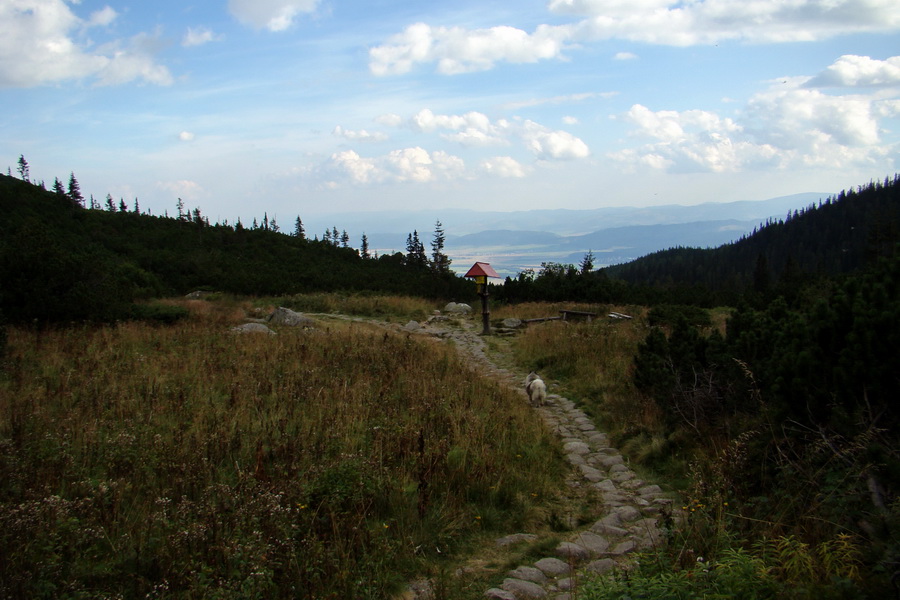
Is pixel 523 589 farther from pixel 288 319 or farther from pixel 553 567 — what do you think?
pixel 288 319

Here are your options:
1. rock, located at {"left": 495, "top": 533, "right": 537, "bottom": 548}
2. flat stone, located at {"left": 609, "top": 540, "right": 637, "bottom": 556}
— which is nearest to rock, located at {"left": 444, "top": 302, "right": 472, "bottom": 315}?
rock, located at {"left": 495, "top": 533, "right": 537, "bottom": 548}

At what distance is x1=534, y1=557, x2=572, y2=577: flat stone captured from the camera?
370cm

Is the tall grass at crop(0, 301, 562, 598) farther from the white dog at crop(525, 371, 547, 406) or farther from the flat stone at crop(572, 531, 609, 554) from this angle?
the flat stone at crop(572, 531, 609, 554)

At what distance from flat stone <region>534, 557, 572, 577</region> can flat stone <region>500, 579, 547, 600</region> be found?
25 cm

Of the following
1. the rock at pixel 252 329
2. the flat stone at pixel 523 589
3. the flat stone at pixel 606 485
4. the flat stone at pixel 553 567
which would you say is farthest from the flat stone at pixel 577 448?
the rock at pixel 252 329

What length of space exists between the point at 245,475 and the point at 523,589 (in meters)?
2.38

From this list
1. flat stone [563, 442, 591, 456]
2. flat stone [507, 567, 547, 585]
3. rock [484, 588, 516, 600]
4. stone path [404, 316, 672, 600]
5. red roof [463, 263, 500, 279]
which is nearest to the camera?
rock [484, 588, 516, 600]

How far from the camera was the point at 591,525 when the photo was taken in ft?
15.0

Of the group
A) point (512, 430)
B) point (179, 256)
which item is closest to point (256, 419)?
point (512, 430)

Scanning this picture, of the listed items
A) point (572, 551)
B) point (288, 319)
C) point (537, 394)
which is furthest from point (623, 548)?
point (288, 319)

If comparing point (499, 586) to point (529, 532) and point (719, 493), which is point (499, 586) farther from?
point (719, 493)

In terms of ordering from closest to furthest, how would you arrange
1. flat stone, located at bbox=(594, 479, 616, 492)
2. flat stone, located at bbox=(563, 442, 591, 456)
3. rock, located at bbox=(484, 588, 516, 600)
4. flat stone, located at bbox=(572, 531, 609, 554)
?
rock, located at bbox=(484, 588, 516, 600) → flat stone, located at bbox=(572, 531, 609, 554) → flat stone, located at bbox=(594, 479, 616, 492) → flat stone, located at bbox=(563, 442, 591, 456)

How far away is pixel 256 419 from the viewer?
5949 millimetres

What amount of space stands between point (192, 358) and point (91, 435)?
424cm
